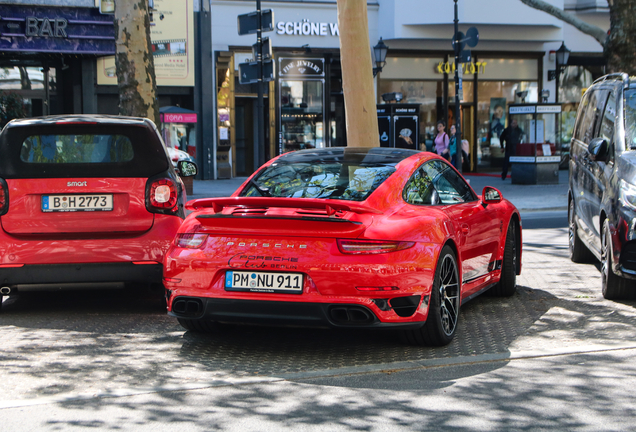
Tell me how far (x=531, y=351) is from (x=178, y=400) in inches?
93.7

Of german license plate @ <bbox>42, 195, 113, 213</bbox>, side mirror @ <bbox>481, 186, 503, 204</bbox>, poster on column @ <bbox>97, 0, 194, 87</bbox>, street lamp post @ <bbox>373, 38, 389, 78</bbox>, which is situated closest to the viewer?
german license plate @ <bbox>42, 195, 113, 213</bbox>

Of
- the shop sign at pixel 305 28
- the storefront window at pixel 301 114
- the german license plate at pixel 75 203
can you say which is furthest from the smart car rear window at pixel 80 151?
the shop sign at pixel 305 28

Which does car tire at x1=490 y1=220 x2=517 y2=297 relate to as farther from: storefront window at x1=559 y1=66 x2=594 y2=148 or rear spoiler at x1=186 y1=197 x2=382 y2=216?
storefront window at x1=559 y1=66 x2=594 y2=148

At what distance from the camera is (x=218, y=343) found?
5816 mm

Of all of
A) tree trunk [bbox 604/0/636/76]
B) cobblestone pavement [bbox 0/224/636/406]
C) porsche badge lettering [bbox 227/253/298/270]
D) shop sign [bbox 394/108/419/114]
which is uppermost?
tree trunk [bbox 604/0/636/76]

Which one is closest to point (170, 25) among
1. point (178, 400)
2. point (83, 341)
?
point (83, 341)

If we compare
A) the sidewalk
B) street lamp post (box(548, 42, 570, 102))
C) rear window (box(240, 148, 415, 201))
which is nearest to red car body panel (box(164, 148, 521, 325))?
rear window (box(240, 148, 415, 201))

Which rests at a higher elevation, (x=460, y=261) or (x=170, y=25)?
(x=170, y=25)

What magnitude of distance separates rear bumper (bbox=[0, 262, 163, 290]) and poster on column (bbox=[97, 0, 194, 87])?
19613 millimetres

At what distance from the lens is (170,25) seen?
25.6m

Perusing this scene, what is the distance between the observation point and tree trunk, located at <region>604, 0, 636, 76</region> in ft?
52.7

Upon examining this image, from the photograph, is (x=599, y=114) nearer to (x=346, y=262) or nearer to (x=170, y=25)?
(x=346, y=262)

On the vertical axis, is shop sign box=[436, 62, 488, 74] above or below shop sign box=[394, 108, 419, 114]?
above

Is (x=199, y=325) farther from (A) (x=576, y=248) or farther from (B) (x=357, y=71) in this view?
(B) (x=357, y=71)
